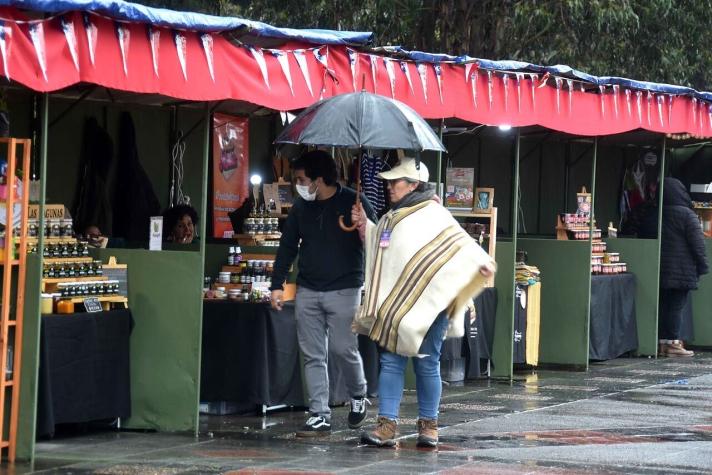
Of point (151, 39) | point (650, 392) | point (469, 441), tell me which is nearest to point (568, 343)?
point (650, 392)

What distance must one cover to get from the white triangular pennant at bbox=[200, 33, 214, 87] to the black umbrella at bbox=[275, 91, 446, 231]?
659 millimetres

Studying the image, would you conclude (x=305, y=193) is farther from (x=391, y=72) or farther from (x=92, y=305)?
(x=391, y=72)

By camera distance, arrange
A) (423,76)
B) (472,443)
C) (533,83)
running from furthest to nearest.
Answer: (533,83)
(423,76)
(472,443)

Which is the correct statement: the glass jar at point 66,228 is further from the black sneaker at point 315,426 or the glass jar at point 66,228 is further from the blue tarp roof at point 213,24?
the black sneaker at point 315,426

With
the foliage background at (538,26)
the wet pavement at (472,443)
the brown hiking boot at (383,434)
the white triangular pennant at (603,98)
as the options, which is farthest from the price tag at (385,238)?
the foliage background at (538,26)

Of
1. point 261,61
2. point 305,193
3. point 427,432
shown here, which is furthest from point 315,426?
point 261,61

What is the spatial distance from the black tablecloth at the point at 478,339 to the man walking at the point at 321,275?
3201mm

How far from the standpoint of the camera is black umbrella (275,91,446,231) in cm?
923

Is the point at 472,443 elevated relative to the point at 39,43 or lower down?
lower down

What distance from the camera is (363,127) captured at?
929 centimetres

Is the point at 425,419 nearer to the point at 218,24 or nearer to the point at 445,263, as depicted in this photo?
the point at 445,263

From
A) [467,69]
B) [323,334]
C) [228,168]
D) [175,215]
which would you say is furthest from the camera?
[228,168]

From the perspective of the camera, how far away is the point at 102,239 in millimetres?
10602

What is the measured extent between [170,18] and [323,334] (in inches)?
95.8
